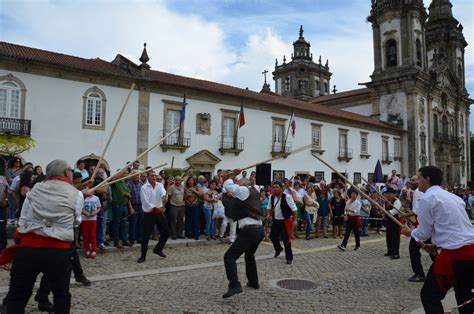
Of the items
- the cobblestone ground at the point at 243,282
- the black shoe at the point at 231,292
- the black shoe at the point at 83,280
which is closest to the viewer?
the cobblestone ground at the point at 243,282

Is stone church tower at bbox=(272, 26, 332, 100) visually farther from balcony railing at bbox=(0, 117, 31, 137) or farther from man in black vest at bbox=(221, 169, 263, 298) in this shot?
man in black vest at bbox=(221, 169, 263, 298)

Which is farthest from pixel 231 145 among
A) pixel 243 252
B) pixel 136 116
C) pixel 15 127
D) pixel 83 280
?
pixel 83 280

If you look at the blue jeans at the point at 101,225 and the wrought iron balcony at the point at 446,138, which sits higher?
the wrought iron balcony at the point at 446,138

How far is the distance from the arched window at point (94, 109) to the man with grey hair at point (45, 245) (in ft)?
49.5

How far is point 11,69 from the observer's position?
16000 millimetres

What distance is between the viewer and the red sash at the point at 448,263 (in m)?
3.71

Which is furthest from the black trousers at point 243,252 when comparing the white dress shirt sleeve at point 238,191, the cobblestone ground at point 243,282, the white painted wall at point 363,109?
the white painted wall at point 363,109

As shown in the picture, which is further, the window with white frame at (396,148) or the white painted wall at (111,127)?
the window with white frame at (396,148)

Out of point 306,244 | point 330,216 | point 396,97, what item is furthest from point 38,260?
point 396,97

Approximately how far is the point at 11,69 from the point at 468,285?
1782 cm

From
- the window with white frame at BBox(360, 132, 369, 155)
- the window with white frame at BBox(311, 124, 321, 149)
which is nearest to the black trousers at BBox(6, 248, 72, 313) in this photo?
the window with white frame at BBox(311, 124, 321, 149)

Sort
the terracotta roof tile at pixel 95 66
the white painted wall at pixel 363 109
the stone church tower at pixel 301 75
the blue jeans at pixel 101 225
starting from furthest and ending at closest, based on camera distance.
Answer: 1. the stone church tower at pixel 301 75
2. the white painted wall at pixel 363 109
3. the terracotta roof tile at pixel 95 66
4. the blue jeans at pixel 101 225

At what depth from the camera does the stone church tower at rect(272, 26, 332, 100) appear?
2638 inches

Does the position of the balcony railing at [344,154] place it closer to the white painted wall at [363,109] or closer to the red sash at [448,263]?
the white painted wall at [363,109]
